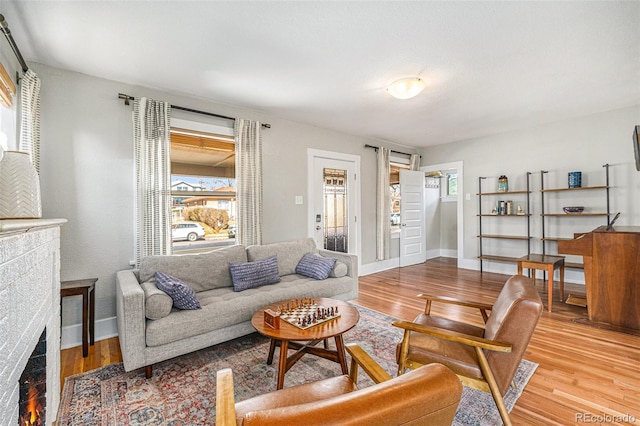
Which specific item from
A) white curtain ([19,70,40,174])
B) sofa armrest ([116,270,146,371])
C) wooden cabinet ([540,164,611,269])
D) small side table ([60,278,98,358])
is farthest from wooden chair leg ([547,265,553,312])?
white curtain ([19,70,40,174])

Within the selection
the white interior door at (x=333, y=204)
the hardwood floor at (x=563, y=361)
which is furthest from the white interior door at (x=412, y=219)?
the hardwood floor at (x=563, y=361)

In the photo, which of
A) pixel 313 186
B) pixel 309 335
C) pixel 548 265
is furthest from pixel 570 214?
pixel 309 335

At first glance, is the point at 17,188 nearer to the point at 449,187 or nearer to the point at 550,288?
the point at 550,288

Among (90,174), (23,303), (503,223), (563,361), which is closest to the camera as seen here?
(23,303)

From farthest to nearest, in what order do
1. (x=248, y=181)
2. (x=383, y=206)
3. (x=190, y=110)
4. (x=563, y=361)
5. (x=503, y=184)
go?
(x=383, y=206) → (x=503, y=184) → (x=248, y=181) → (x=190, y=110) → (x=563, y=361)

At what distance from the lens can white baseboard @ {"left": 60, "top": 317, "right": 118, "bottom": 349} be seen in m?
2.70

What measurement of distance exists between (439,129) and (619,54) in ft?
8.15

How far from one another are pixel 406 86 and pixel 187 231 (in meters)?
2.92

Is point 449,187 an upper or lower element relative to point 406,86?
lower

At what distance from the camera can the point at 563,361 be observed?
234 cm

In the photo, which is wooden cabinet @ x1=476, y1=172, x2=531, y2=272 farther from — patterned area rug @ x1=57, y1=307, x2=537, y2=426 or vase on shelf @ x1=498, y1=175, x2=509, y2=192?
patterned area rug @ x1=57, y1=307, x2=537, y2=426

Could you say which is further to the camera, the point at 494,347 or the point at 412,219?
the point at 412,219

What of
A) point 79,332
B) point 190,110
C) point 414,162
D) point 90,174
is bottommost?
point 79,332

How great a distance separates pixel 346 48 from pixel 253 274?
2291 mm
